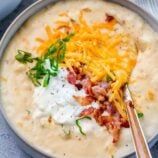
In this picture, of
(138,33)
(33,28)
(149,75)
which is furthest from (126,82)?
(33,28)

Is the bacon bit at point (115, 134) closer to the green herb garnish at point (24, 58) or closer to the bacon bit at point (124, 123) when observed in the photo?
the bacon bit at point (124, 123)

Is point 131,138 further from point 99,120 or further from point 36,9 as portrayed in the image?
point 36,9

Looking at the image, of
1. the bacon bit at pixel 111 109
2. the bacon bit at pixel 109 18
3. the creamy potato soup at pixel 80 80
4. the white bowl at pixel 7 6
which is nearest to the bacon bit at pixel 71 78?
the creamy potato soup at pixel 80 80

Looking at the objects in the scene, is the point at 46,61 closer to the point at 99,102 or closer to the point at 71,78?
the point at 71,78

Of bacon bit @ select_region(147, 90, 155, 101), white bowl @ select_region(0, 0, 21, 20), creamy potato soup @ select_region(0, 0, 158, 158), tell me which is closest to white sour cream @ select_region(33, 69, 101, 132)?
creamy potato soup @ select_region(0, 0, 158, 158)

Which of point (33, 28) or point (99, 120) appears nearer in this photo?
point (99, 120)

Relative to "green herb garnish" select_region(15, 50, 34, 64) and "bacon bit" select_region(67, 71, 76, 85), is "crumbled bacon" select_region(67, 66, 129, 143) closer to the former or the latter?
"bacon bit" select_region(67, 71, 76, 85)

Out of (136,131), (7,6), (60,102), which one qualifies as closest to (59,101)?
(60,102)
